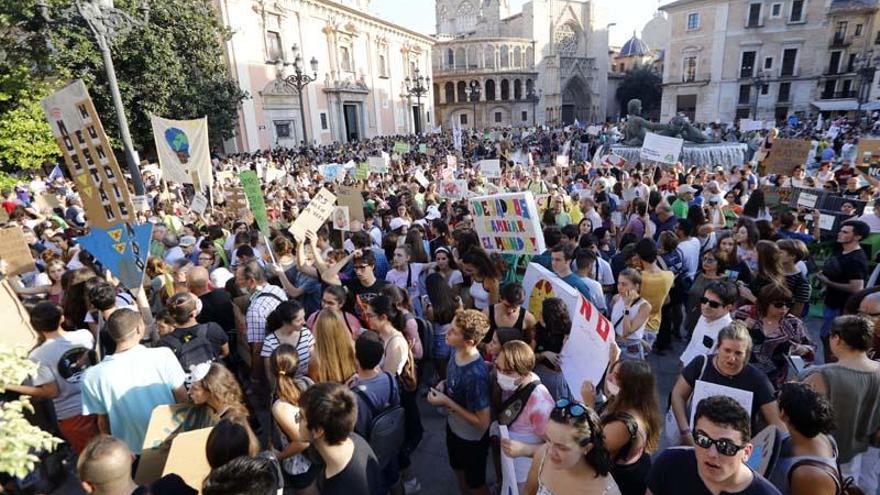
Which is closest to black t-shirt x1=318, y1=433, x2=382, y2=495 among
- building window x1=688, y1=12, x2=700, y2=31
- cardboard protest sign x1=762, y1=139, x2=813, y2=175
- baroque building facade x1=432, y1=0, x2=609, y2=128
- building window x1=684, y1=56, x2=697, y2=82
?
cardboard protest sign x1=762, y1=139, x2=813, y2=175

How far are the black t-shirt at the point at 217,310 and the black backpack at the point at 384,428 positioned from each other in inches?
80.3

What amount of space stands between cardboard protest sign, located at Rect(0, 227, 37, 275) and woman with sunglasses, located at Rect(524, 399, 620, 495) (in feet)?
21.2

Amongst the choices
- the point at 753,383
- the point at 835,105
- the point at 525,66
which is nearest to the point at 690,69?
the point at 835,105

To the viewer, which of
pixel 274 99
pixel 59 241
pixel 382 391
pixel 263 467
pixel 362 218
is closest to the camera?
pixel 263 467

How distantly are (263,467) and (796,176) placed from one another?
1039cm

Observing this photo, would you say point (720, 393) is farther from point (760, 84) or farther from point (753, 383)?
point (760, 84)

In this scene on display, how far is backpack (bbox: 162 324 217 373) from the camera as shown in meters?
3.25

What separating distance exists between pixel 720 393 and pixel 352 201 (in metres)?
5.94

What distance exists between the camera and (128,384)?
9.18 feet

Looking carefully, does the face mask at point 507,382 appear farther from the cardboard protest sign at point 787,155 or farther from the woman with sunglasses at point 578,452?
the cardboard protest sign at point 787,155

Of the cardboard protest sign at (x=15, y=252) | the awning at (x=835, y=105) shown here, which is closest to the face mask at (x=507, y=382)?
the cardboard protest sign at (x=15, y=252)

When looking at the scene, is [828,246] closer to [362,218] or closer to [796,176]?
[796,176]

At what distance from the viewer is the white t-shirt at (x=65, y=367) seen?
A: 10.5ft

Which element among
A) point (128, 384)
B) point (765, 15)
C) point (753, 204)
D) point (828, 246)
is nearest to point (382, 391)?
point (128, 384)
